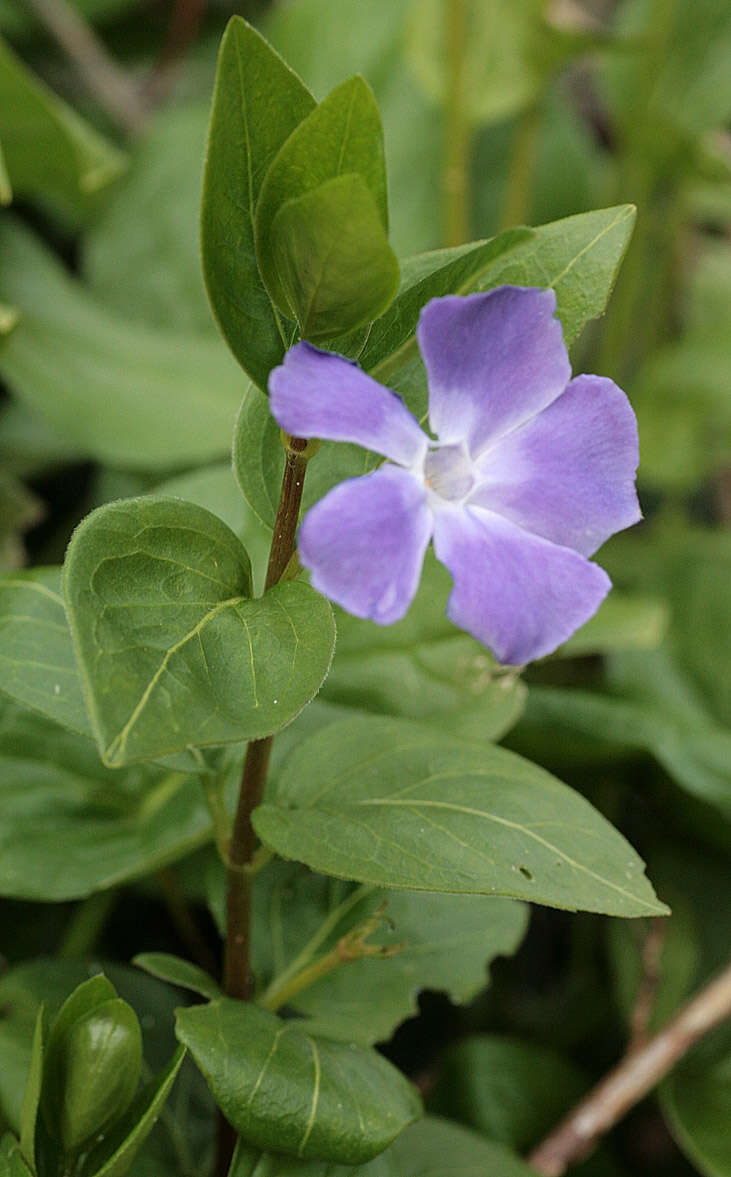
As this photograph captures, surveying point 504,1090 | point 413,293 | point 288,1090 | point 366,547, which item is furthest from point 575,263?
point 504,1090

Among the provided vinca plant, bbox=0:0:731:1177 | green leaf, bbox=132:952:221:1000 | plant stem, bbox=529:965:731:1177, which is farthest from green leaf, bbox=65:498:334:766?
plant stem, bbox=529:965:731:1177

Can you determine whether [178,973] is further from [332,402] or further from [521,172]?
[521,172]

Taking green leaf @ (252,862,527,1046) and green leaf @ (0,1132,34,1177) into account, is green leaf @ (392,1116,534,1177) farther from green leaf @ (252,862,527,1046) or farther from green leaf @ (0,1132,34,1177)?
green leaf @ (0,1132,34,1177)

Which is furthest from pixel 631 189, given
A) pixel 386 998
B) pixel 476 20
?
pixel 386 998

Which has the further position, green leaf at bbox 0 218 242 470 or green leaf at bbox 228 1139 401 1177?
green leaf at bbox 0 218 242 470

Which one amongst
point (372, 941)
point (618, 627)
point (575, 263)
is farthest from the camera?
point (618, 627)
